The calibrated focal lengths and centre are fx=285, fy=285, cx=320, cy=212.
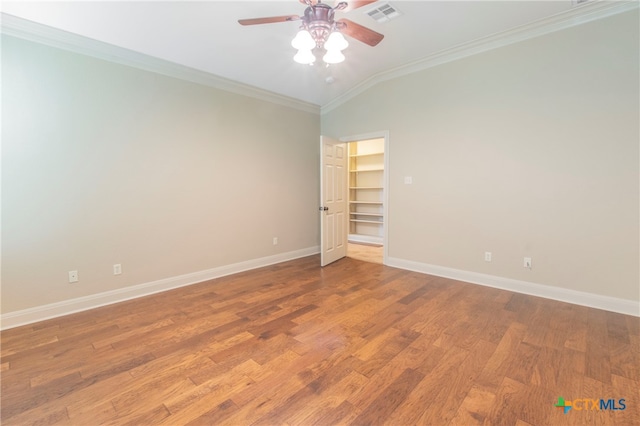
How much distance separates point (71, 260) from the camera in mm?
2959

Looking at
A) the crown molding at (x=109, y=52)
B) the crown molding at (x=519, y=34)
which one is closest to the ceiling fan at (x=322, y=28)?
the crown molding at (x=109, y=52)

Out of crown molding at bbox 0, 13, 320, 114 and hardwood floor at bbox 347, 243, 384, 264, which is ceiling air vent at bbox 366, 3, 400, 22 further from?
hardwood floor at bbox 347, 243, 384, 264

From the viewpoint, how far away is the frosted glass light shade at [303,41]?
6.88 ft

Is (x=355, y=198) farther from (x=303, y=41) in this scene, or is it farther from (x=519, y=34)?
(x=303, y=41)

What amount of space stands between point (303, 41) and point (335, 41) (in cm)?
24

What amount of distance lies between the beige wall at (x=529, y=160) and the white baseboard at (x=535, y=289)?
2.6 inches

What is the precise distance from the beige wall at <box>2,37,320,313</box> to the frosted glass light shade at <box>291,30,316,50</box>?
2.24 meters

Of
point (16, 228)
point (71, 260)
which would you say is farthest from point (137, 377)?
point (16, 228)

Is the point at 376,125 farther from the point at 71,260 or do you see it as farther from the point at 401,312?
the point at 71,260

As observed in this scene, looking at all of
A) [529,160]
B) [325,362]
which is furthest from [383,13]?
[325,362]

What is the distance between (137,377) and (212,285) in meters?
1.83

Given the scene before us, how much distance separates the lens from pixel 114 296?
3.22m

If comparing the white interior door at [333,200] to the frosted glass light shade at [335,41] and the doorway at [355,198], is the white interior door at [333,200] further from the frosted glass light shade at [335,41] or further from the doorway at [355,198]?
the frosted glass light shade at [335,41]

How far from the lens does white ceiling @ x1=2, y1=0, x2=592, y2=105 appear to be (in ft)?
8.39
